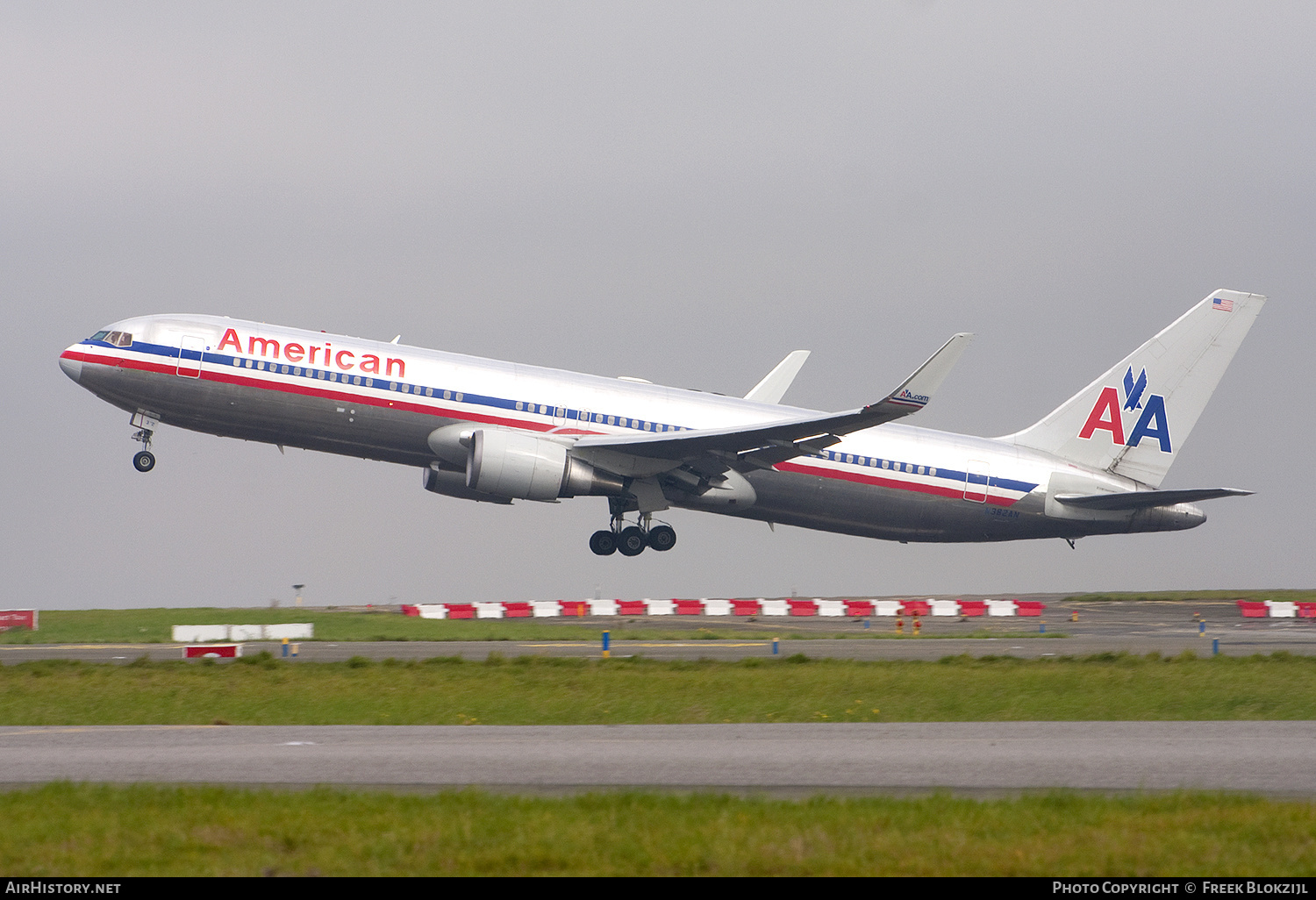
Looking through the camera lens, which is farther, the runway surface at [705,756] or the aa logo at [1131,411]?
the aa logo at [1131,411]

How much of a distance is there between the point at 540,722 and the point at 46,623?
83.4 feet

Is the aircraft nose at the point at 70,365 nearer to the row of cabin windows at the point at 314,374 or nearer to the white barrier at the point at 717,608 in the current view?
the row of cabin windows at the point at 314,374

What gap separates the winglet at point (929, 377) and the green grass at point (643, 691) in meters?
7.78

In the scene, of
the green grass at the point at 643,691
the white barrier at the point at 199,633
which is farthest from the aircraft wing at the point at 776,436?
the white barrier at the point at 199,633

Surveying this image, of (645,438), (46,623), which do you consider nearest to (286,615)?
(46,623)

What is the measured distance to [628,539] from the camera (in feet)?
126

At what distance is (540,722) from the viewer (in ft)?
61.3

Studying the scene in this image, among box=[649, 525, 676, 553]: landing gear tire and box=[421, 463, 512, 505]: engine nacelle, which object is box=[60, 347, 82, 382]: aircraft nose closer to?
box=[421, 463, 512, 505]: engine nacelle

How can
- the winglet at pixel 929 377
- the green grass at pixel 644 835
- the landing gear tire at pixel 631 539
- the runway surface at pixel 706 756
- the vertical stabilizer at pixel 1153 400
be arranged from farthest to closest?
the vertical stabilizer at pixel 1153 400 → the landing gear tire at pixel 631 539 → the winglet at pixel 929 377 → the runway surface at pixel 706 756 → the green grass at pixel 644 835

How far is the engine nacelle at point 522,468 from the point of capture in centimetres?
3347

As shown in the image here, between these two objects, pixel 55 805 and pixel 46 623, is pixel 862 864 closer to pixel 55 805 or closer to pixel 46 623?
pixel 55 805

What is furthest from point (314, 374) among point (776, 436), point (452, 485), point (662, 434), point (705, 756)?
point (705, 756)

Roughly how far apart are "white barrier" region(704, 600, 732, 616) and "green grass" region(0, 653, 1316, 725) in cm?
2095

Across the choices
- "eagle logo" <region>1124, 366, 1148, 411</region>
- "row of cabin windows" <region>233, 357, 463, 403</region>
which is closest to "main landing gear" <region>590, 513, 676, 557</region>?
"row of cabin windows" <region>233, 357, 463, 403</region>
